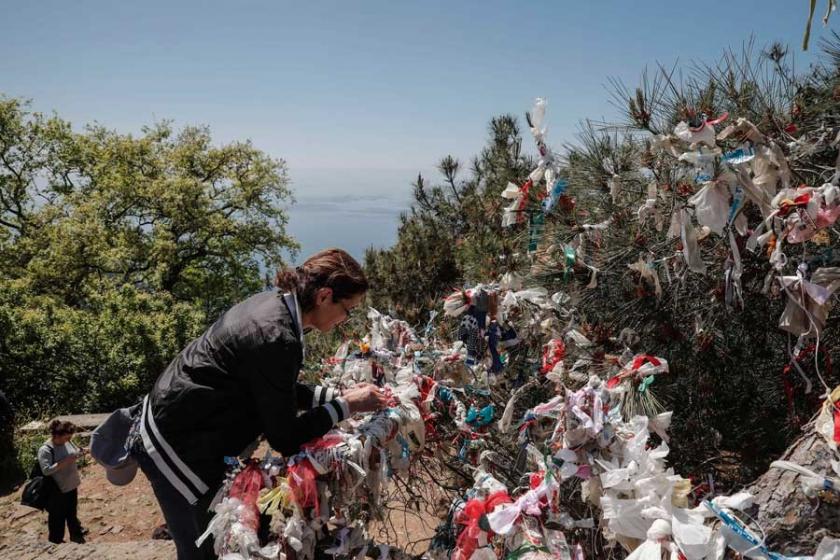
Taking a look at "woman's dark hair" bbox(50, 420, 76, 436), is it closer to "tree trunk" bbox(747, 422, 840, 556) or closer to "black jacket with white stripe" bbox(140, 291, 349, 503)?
"black jacket with white stripe" bbox(140, 291, 349, 503)

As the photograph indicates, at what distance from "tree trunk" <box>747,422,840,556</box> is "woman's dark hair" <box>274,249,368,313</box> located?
128cm

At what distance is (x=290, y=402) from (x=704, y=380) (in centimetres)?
191

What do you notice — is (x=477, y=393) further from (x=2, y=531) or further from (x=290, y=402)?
(x=2, y=531)

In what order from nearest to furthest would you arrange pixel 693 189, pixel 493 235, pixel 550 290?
pixel 693 189, pixel 550 290, pixel 493 235

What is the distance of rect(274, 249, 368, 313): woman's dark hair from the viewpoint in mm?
1860

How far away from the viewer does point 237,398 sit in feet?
5.91

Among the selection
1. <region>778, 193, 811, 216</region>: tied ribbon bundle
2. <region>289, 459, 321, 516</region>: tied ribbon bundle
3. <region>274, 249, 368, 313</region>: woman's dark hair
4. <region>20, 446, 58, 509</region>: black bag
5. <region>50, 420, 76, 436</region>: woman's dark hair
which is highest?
<region>778, 193, 811, 216</region>: tied ribbon bundle

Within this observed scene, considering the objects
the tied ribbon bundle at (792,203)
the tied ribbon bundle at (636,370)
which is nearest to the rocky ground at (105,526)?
the tied ribbon bundle at (636,370)

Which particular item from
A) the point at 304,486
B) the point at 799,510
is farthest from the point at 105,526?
the point at 799,510

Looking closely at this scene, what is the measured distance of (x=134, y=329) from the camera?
32.7 ft

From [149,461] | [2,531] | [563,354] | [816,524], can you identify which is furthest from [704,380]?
[2,531]

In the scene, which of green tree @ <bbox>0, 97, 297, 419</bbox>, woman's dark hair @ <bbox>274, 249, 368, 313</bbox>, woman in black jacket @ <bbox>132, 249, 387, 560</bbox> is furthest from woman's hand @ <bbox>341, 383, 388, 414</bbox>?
green tree @ <bbox>0, 97, 297, 419</bbox>

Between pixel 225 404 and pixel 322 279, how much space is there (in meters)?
0.51

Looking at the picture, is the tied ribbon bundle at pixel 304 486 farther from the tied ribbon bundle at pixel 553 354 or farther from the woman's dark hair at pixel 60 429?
the woman's dark hair at pixel 60 429
